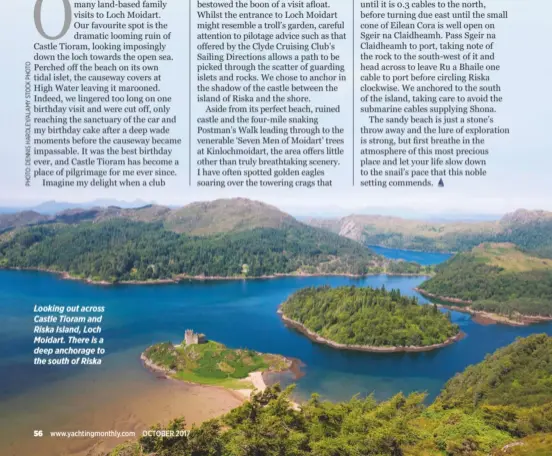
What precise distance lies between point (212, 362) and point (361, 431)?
18166 millimetres

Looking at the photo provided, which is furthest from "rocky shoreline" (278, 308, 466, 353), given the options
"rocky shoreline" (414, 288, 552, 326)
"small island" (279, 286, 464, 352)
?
"rocky shoreline" (414, 288, 552, 326)

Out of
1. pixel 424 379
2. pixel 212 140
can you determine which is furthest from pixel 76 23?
pixel 424 379

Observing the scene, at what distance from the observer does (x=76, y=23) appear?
1395cm

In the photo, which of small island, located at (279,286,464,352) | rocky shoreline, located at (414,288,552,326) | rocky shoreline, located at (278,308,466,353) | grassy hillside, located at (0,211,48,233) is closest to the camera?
rocky shoreline, located at (278,308,466,353)

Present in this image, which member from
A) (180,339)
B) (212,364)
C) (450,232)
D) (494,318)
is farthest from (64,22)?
(450,232)

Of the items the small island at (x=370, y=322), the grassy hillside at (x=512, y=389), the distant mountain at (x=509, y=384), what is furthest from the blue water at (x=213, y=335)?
the grassy hillside at (x=512, y=389)

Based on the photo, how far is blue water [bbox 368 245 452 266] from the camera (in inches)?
4277

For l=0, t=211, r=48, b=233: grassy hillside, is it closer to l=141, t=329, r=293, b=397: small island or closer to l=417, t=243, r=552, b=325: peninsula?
l=141, t=329, r=293, b=397: small island

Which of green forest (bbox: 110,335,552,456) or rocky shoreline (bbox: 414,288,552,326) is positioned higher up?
green forest (bbox: 110,335,552,456)

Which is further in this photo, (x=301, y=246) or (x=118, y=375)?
(x=301, y=246)

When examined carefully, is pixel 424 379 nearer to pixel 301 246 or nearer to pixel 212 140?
pixel 212 140

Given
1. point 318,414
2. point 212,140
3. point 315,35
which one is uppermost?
point 315,35

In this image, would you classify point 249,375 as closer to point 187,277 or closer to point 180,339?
point 180,339

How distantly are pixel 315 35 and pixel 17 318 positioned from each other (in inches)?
1513
